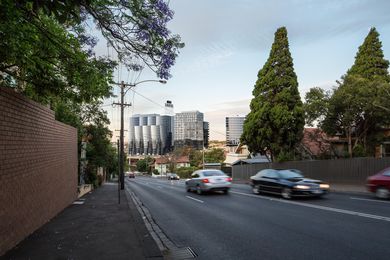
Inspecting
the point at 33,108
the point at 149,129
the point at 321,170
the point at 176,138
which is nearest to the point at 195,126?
the point at 176,138

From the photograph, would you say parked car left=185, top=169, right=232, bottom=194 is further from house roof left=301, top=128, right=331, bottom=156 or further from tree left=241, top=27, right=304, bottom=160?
house roof left=301, top=128, right=331, bottom=156

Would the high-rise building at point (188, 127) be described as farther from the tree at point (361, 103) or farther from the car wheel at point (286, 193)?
the car wheel at point (286, 193)

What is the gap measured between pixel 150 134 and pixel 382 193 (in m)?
88.3

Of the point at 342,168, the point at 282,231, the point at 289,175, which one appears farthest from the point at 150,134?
the point at 282,231

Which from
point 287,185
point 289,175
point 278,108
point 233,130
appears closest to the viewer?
point 287,185

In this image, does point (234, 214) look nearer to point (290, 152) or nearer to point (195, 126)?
point (290, 152)

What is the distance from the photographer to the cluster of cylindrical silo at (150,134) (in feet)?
294

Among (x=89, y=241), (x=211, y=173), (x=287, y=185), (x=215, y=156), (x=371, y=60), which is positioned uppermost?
(x=371, y=60)

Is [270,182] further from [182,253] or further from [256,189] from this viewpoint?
[182,253]

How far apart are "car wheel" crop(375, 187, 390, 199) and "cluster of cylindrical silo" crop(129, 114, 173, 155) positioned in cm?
7116

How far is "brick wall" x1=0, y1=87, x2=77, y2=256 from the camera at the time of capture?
21.2 feet

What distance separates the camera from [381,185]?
49.9ft

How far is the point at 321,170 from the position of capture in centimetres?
2728

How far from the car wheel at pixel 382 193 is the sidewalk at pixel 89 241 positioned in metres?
11.1
